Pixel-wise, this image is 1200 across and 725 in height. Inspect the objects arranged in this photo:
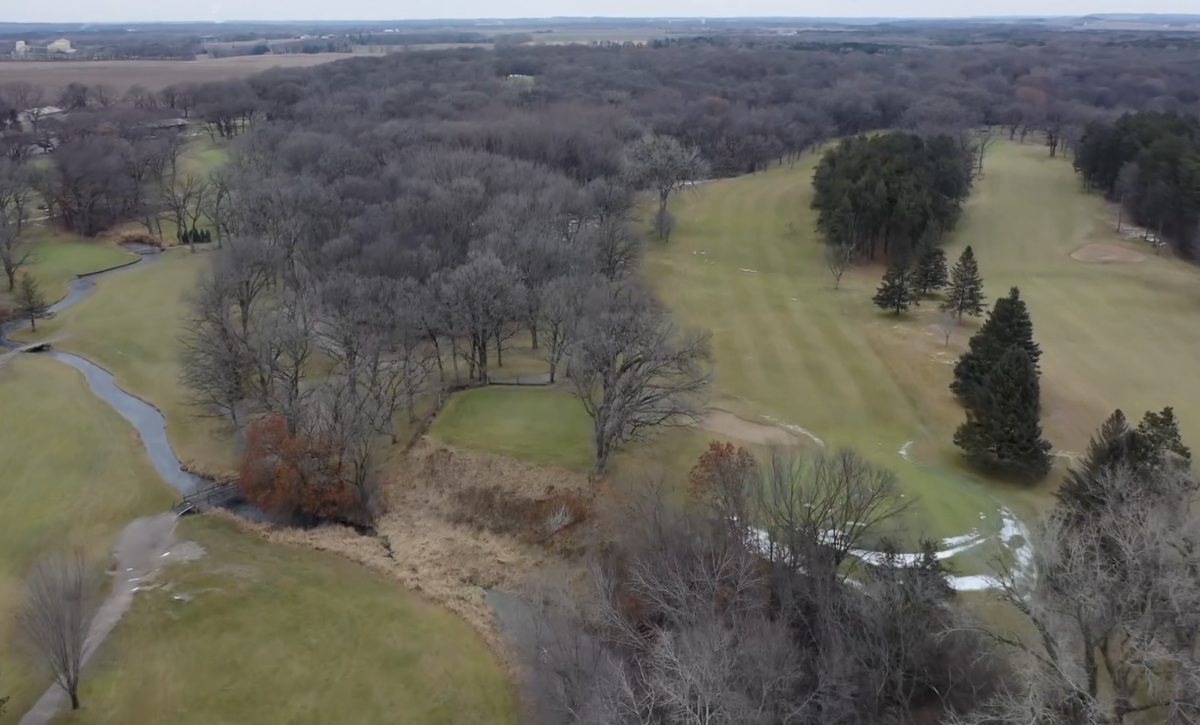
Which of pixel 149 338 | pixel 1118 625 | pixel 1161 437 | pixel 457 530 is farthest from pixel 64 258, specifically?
pixel 1118 625

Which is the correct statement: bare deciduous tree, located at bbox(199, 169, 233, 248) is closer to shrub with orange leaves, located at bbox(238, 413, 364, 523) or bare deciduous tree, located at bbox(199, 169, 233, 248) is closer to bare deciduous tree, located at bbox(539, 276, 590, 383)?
bare deciduous tree, located at bbox(539, 276, 590, 383)

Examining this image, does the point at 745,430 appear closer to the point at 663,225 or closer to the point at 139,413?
the point at 139,413

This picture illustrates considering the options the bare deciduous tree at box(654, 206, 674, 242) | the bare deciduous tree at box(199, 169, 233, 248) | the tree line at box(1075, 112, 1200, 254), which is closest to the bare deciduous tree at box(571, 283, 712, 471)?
the bare deciduous tree at box(654, 206, 674, 242)

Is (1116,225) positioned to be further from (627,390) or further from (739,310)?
(627,390)

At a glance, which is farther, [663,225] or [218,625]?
[663,225]

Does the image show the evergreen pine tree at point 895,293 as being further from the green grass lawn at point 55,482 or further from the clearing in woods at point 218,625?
the green grass lawn at point 55,482

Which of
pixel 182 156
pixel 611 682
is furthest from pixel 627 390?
pixel 182 156
